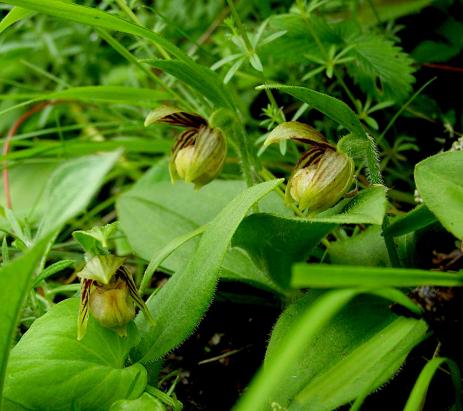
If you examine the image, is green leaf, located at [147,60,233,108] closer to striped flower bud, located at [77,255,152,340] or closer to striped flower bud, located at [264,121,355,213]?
striped flower bud, located at [264,121,355,213]

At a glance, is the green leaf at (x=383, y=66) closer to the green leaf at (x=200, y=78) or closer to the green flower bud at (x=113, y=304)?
the green leaf at (x=200, y=78)

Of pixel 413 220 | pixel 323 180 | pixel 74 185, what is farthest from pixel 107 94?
pixel 413 220

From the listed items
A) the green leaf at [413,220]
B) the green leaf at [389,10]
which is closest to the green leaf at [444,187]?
the green leaf at [413,220]

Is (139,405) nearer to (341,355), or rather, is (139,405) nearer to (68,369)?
(68,369)

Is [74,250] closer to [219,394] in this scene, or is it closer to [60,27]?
[219,394]

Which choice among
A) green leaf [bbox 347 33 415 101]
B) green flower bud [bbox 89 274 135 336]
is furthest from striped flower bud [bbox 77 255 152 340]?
green leaf [bbox 347 33 415 101]

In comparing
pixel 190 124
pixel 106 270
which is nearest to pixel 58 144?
pixel 190 124
